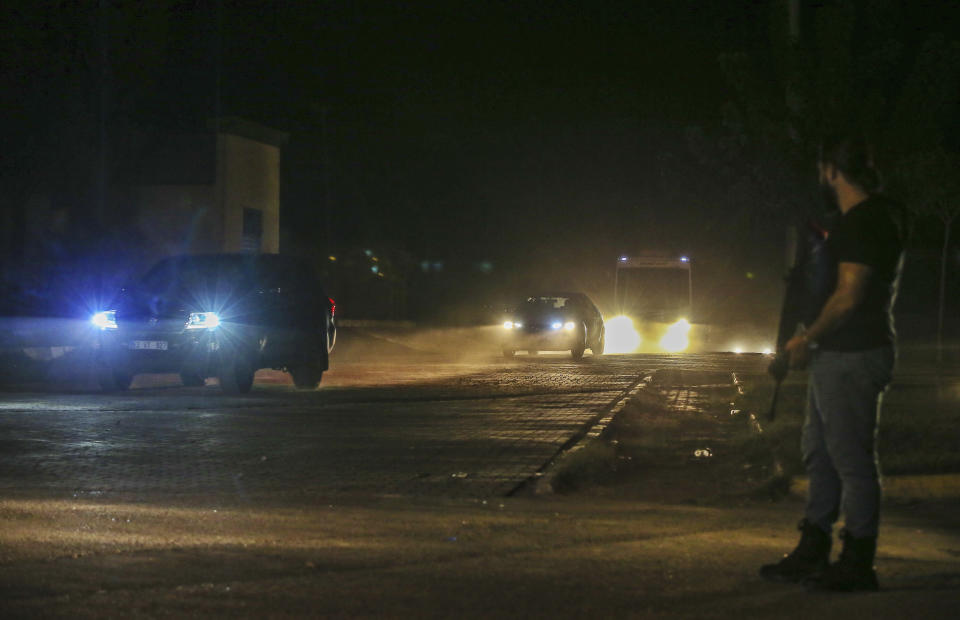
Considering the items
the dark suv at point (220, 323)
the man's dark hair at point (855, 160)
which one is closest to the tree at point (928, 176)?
the dark suv at point (220, 323)

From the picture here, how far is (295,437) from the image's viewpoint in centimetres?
1226

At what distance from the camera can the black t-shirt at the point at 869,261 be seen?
5777 mm

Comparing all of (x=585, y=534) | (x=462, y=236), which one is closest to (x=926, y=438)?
(x=585, y=534)

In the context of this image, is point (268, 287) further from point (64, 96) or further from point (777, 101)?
point (64, 96)

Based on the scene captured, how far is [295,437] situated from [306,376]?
256 inches

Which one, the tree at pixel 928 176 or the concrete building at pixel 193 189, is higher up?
the concrete building at pixel 193 189

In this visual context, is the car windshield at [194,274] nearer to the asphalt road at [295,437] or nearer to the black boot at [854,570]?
the asphalt road at [295,437]

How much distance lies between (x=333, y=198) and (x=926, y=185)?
134 feet

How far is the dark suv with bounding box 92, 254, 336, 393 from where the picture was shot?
56.7 feet

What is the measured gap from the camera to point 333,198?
5472 cm

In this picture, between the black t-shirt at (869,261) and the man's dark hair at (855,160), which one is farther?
the man's dark hair at (855,160)

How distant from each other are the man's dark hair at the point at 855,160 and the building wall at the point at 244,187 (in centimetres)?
3641

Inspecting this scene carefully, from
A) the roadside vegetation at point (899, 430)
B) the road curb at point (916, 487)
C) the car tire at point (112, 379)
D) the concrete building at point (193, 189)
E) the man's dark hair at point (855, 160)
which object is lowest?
the road curb at point (916, 487)

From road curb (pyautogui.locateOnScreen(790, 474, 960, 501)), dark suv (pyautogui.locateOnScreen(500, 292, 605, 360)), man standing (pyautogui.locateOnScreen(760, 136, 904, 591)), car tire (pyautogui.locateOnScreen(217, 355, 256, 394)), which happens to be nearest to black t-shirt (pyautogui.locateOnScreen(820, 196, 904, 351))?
man standing (pyautogui.locateOnScreen(760, 136, 904, 591))
